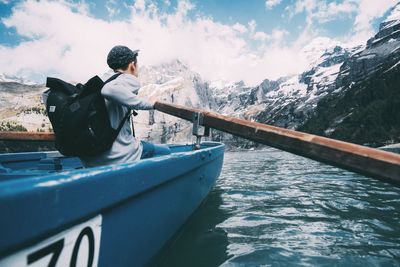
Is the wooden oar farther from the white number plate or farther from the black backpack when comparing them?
the white number plate

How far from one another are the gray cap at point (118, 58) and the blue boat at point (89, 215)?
4.98ft

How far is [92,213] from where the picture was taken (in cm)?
200

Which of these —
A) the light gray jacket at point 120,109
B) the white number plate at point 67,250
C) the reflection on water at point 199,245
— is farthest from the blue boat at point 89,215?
the reflection on water at point 199,245

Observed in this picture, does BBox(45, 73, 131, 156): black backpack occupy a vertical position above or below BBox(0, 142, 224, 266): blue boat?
above

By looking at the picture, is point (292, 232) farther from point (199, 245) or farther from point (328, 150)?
point (328, 150)

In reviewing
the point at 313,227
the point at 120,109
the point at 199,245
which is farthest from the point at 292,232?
the point at 120,109

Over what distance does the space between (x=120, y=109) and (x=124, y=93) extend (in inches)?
10.8

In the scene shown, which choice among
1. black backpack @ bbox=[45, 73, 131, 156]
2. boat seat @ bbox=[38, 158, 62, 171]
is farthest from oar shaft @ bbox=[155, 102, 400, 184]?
boat seat @ bbox=[38, 158, 62, 171]

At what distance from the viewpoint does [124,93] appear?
11.2 feet

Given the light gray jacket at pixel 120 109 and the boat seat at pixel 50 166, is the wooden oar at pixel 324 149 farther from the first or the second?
the boat seat at pixel 50 166

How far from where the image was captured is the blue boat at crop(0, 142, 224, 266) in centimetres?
143

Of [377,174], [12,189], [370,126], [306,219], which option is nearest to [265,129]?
[377,174]

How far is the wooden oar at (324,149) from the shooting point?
2.12 metres

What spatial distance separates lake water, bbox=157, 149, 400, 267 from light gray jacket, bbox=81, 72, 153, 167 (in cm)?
159
